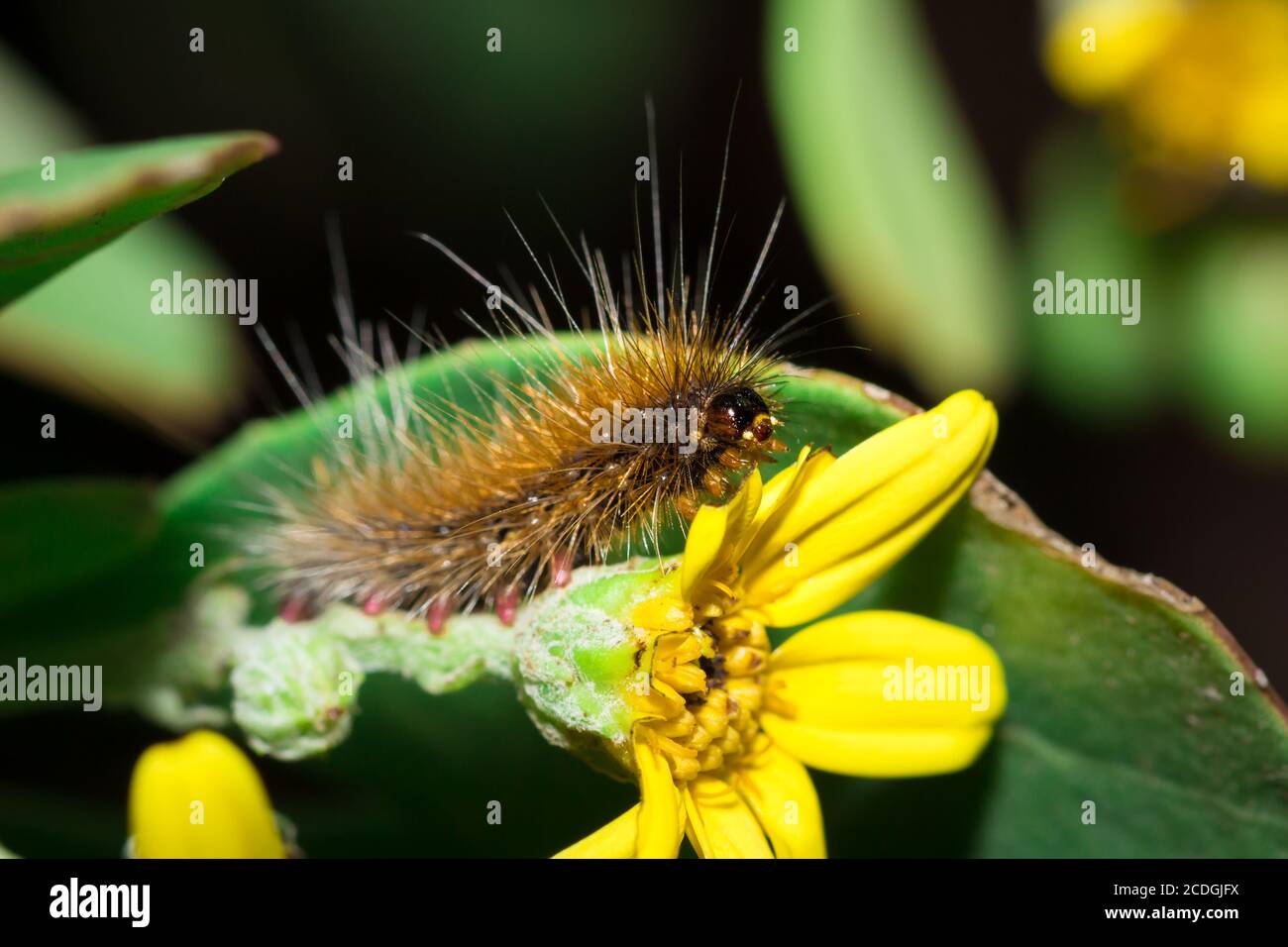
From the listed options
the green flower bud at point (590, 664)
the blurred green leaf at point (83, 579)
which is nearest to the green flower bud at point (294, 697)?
the green flower bud at point (590, 664)

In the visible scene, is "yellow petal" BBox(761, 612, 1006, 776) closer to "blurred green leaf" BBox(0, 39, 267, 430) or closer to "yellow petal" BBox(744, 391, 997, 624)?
"yellow petal" BBox(744, 391, 997, 624)

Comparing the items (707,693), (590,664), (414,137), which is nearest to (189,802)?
(590,664)

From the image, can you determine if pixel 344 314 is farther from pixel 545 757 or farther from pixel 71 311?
pixel 545 757

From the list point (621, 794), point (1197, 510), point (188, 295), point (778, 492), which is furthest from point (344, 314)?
point (1197, 510)

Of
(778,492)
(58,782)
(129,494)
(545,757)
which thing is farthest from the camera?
(58,782)

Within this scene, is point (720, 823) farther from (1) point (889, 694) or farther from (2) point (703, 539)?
(2) point (703, 539)

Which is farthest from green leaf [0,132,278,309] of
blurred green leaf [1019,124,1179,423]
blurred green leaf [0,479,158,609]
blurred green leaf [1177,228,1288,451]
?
blurred green leaf [1177,228,1288,451]
